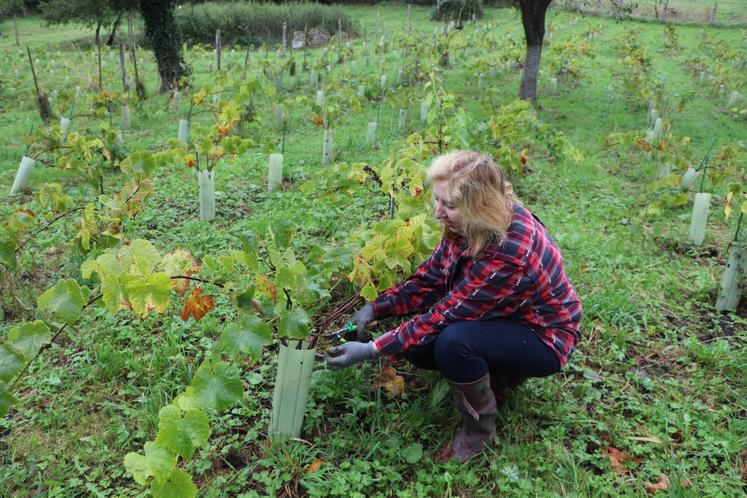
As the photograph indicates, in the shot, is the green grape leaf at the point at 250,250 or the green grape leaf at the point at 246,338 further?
the green grape leaf at the point at 250,250

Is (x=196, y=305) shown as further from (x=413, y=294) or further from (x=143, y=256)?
(x=413, y=294)

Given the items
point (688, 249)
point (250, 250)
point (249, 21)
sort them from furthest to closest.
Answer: point (249, 21)
point (688, 249)
point (250, 250)

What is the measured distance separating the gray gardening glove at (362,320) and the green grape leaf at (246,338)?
692 mm

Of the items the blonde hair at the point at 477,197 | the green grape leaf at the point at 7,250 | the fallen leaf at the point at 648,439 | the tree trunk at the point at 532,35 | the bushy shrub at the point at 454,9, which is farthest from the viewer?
the bushy shrub at the point at 454,9

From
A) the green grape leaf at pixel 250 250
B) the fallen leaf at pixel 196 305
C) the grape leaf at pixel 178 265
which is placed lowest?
the fallen leaf at pixel 196 305

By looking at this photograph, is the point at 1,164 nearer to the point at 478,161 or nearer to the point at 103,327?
the point at 103,327

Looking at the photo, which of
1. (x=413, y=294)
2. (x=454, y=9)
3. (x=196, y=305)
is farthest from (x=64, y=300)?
(x=454, y=9)

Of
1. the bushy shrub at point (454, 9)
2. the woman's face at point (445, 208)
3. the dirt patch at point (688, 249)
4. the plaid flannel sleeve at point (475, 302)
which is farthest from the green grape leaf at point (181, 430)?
the bushy shrub at point (454, 9)

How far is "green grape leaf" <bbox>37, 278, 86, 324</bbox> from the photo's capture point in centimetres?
151

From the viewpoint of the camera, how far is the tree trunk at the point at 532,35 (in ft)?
26.4

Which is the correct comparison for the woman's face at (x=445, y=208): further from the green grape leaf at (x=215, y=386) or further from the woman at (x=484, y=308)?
the green grape leaf at (x=215, y=386)

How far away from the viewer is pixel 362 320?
2250 mm

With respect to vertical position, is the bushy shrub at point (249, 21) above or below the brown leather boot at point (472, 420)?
above

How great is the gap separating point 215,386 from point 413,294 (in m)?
1.01
